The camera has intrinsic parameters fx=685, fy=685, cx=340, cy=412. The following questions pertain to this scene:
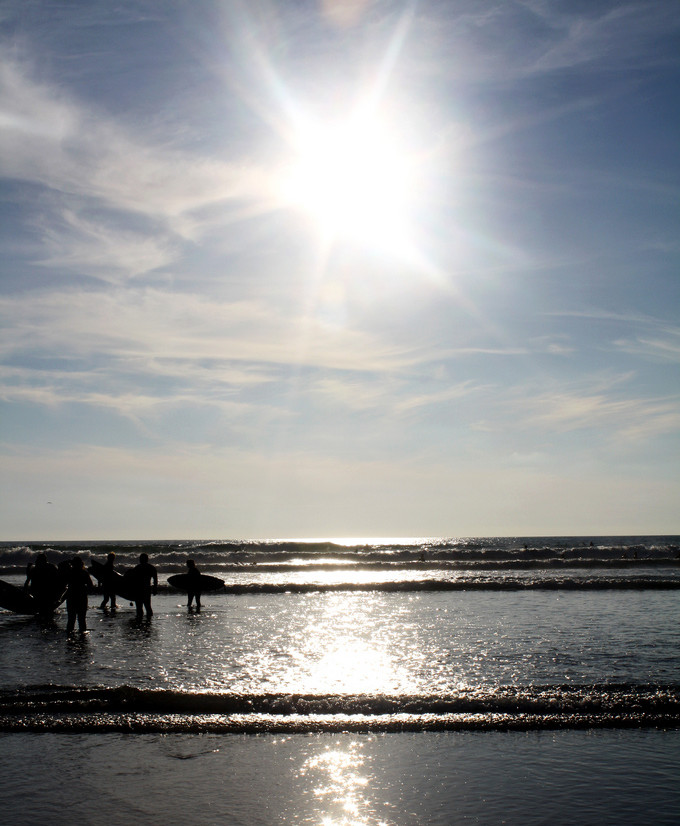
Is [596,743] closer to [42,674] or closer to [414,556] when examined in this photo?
[42,674]

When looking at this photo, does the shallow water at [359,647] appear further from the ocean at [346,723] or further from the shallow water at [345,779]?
the shallow water at [345,779]

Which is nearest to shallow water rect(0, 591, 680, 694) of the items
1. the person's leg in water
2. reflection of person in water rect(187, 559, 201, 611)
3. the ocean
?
the ocean

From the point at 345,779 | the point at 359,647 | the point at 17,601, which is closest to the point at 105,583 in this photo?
the point at 17,601

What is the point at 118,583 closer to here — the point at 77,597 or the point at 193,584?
the point at 193,584

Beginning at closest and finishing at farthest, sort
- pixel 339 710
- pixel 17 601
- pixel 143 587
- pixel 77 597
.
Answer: pixel 339 710 → pixel 77 597 → pixel 143 587 → pixel 17 601

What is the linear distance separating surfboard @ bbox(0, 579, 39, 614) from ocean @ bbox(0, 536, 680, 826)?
211 inches

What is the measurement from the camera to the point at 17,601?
79.8 ft

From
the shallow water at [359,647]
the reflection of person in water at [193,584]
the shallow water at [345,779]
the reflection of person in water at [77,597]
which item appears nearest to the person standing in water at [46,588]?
the shallow water at [359,647]

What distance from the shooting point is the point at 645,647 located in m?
15.2

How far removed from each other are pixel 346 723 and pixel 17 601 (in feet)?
61.2

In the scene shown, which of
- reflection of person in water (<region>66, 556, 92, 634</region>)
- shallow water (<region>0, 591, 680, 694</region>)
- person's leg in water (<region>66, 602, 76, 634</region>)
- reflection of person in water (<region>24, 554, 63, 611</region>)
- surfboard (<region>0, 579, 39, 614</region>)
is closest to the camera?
shallow water (<region>0, 591, 680, 694</region>)

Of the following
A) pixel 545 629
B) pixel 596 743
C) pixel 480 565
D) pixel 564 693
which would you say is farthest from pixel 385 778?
pixel 480 565

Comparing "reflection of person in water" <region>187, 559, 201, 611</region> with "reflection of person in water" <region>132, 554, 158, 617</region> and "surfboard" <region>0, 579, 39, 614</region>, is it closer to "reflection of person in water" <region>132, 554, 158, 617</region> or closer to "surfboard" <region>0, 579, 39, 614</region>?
"reflection of person in water" <region>132, 554, 158, 617</region>

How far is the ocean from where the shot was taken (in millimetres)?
7051
